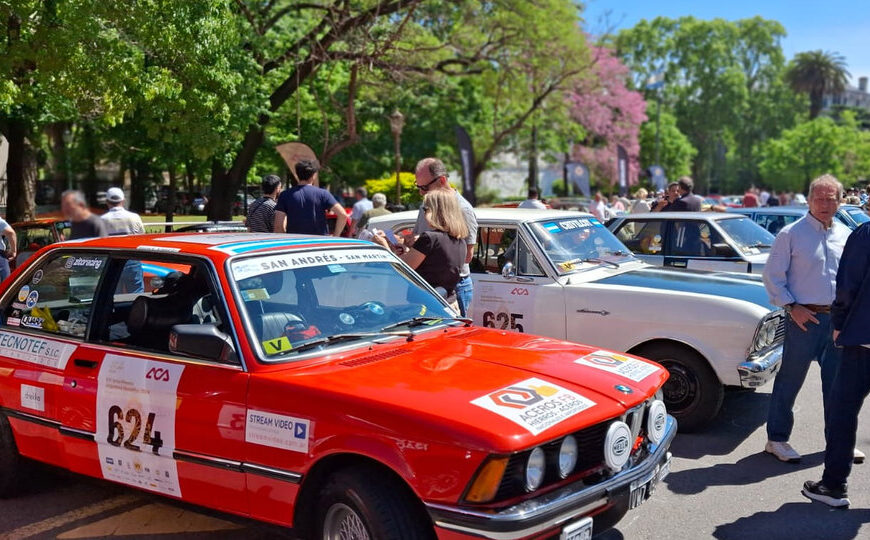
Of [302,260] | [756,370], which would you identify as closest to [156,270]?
[302,260]

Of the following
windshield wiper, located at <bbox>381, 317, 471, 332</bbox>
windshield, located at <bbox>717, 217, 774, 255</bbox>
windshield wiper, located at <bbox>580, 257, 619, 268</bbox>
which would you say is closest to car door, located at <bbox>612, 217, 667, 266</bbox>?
windshield, located at <bbox>717, 217, 774, 255</bbox>

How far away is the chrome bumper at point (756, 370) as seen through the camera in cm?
567

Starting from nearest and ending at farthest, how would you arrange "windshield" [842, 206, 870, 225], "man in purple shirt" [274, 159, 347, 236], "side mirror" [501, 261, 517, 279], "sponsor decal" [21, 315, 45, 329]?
1. "sponsor decal" [21, 315, 45, 329]
2. "side mirror" [501, 261, 517, 279]
3. "man in purple shirt" [274, 159, 347, 236]
4. "windshield" [842, 206, 870, 225]

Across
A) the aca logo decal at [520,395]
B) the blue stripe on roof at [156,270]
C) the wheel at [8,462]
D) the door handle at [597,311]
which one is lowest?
the wheel at [8,462]

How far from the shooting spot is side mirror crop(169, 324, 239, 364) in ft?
12.0

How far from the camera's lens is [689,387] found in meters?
6.00

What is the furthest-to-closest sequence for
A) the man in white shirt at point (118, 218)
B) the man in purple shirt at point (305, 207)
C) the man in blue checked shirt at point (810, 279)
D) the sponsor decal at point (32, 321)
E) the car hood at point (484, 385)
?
1. the man in white shirt at point (118, 218)
2. the man in purple shirt at point (305, 207)
3. the man in blue checked shirt at point (810, 279)
4. the sponsor decal at point (32, 321)
5. the car hood at point (484, 385)

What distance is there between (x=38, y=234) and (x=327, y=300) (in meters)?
9.74

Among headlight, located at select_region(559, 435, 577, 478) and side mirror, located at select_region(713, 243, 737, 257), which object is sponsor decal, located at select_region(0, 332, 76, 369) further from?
side mirror, located at select_region(713, 243, 737, 257)

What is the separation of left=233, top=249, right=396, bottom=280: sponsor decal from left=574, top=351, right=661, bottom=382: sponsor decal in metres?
1.33

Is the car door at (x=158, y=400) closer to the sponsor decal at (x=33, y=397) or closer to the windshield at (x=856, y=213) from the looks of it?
the sponsor decal at (x=33, y=397)

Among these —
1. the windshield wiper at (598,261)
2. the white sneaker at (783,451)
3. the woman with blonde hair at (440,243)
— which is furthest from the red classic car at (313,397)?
the windshield wiper at (598,261)

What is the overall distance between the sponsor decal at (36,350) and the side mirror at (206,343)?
3.12 feet

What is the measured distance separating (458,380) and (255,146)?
1755 centimetres
